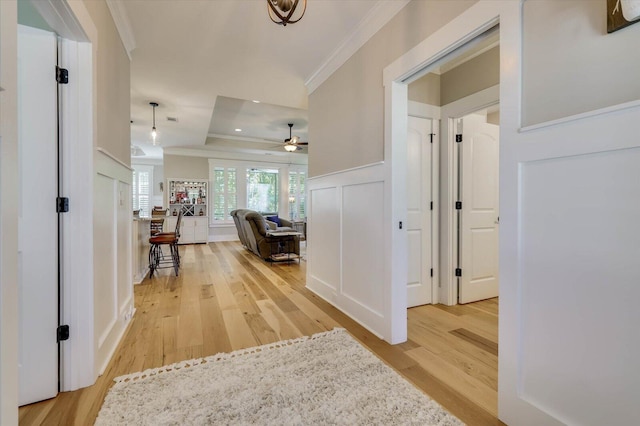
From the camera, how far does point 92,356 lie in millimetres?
1625

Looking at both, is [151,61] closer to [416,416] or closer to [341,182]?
[341,182]

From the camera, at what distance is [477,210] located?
310 cm

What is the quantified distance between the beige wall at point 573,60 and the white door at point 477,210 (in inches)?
73.2

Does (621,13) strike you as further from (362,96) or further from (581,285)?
(362,96)

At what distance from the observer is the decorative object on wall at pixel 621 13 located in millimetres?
911

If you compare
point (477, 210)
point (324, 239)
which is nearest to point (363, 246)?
point (324, 239)

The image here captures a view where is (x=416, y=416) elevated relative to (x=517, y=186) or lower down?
lower down

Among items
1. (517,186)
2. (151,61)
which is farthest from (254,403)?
(151,61)

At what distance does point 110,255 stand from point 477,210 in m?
3.44

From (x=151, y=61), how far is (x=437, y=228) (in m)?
3.61

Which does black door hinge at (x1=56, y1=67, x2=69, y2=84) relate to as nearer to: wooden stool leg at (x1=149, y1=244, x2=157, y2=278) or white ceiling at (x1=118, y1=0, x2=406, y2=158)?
white ceiling at (x1=118, y1=0, x2=406, y2=158)

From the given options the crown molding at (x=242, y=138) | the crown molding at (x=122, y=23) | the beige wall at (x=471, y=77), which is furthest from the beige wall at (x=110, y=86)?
the crown molding at (x=242, y=138)

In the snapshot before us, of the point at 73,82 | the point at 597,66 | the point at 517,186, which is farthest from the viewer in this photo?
the point at 73,82

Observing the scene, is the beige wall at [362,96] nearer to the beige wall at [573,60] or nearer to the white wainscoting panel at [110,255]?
the beige wall at [573,60]
